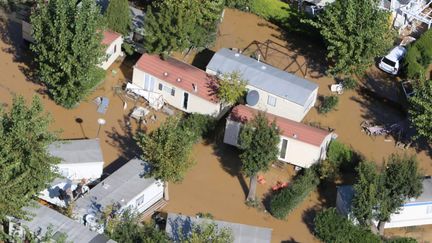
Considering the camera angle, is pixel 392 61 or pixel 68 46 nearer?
pixel 68 46

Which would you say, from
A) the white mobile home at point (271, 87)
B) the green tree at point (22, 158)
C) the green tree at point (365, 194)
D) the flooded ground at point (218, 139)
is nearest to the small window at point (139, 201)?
the flooded ground at point (218, 139)

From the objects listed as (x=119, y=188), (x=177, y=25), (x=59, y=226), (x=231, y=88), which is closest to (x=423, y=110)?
(x=231, y=88)

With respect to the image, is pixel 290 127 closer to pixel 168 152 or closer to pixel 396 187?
pixel 396 187

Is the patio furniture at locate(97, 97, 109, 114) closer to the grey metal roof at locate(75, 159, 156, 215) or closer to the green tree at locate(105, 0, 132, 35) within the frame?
the green tree at locate(105, 0, 132, 35)

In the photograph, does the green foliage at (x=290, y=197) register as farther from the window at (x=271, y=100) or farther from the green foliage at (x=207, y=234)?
the window at (x=271, y=100)

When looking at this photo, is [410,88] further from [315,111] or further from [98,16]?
[98,16]

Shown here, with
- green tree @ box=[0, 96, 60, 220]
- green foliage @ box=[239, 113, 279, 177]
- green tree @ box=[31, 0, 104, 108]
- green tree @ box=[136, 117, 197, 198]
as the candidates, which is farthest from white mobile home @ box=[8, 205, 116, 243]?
green tree @ box=[31, 0, 104, 108]
